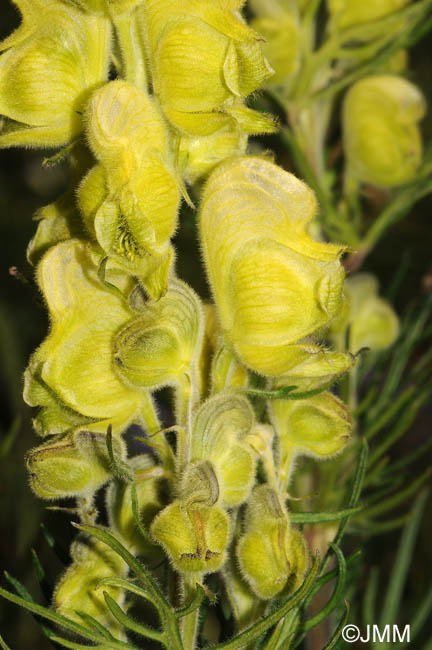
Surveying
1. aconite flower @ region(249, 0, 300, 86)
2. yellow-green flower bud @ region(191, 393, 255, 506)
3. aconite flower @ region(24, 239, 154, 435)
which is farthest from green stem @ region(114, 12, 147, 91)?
aconite flower @ region(249, 0, 300, 86)

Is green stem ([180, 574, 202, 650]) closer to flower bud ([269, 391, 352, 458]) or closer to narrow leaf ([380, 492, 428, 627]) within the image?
flower bud ([269, 391, 352, 458])

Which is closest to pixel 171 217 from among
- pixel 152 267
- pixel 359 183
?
pixel 152 267

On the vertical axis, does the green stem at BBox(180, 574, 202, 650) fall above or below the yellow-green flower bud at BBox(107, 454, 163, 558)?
below

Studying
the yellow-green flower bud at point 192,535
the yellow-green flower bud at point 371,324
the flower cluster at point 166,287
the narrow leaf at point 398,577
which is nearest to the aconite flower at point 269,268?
the flower cluster at point 166,287

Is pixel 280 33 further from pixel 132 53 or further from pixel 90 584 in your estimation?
pixel 90 584

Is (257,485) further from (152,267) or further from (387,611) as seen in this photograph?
(387,611)

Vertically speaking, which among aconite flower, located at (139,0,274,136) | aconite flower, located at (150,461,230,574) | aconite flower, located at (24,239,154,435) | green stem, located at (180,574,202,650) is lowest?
green stem, located at (180,574,202,650)

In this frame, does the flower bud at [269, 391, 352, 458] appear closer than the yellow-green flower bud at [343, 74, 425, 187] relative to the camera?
Yes
